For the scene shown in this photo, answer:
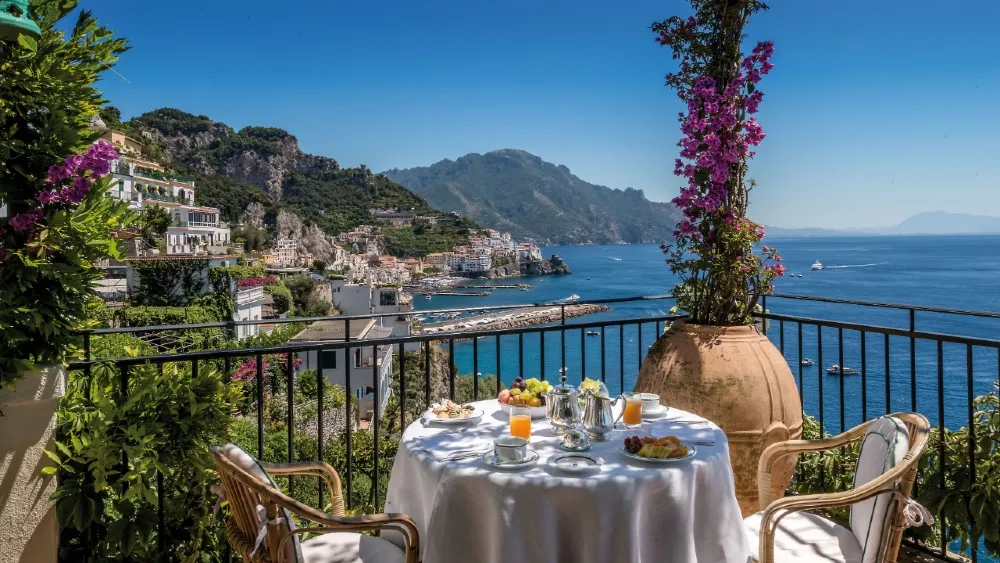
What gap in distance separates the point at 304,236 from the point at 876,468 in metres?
74.1

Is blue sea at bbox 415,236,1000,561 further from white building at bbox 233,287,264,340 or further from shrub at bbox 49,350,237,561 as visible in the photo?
white building at bbox 233,287,264,340

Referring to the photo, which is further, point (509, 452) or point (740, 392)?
point (740, 392)

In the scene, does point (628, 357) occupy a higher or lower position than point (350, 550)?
lower

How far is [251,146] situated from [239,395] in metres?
96.1

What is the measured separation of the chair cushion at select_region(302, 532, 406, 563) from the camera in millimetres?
1941

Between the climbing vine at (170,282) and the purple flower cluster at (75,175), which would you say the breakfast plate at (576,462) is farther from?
the climbing vine at (170,282)

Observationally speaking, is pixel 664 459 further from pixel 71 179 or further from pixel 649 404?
pixel 71 179

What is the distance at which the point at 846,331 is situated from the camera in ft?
131

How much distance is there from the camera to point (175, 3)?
86.9 metres

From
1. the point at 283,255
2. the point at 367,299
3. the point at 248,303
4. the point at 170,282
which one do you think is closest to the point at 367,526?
the point at 367,299

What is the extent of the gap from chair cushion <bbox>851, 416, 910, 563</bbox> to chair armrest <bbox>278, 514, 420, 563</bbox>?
50.6 inches

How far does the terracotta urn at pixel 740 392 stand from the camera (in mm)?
3014

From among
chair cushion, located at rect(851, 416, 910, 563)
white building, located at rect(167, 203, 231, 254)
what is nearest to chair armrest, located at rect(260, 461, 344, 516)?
chair cushion, located at rect(851, 416, 910, 563)

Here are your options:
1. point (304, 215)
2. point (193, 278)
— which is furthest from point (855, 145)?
point (304, 215)
